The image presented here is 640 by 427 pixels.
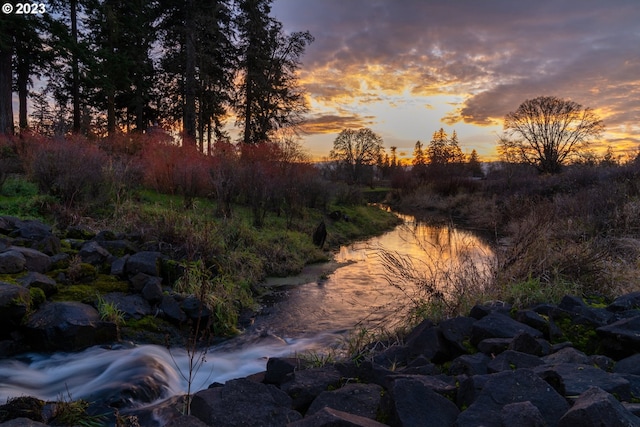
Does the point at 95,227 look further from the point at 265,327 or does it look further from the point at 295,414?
the point at 295,414

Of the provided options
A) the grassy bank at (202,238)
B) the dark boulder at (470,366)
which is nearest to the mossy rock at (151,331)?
the grassy bank at (202,238)

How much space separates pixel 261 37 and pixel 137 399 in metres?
24.9

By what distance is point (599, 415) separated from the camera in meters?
2.17

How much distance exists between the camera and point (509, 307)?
18.1 ft

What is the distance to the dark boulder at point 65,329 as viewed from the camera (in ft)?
17.4

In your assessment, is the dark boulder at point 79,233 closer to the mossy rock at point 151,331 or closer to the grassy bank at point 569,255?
the mossy rock at point 151,331

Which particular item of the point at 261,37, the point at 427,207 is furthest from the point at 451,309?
the point at 427,207

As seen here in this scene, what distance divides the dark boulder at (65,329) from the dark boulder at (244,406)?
9.90 ft

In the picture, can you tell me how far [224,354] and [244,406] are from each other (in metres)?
3.13

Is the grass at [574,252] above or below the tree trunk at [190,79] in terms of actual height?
below

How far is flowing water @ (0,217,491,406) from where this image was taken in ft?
15.1

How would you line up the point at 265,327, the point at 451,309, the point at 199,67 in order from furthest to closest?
the point at 199,67 < the point at 265,327 < the point at 451,309

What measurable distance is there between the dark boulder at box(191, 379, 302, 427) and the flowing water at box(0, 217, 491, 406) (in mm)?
471

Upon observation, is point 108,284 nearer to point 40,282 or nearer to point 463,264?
point 40,282
